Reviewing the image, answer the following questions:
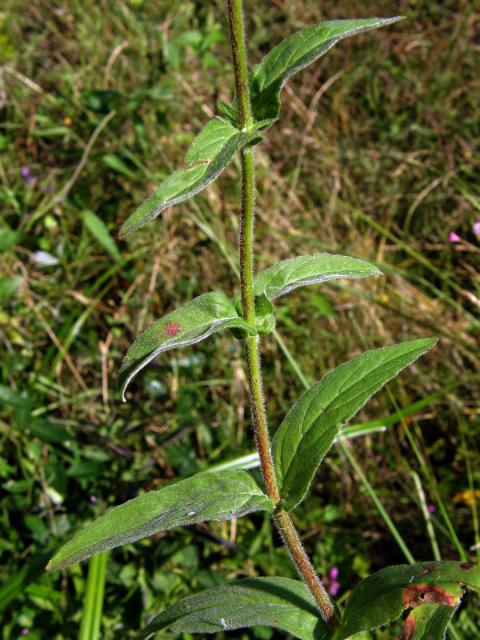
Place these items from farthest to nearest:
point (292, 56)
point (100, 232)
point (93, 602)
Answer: point (100, 232) < point (93, 602) < point (292, 56)

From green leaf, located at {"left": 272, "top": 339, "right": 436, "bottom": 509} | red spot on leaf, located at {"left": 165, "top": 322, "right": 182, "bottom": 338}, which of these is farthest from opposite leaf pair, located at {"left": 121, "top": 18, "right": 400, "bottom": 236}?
green leaf, located at {"left": 272, "top": 339, "right": 436, "bottom": 509}

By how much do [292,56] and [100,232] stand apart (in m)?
1.75

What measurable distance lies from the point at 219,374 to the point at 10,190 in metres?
1.22

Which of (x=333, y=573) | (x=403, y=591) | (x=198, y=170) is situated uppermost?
(x=198, y=170)

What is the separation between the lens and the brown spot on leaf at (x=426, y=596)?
1315mm

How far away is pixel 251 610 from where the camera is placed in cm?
146

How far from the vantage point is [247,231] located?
4.35 ft

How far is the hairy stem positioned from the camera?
118 cm

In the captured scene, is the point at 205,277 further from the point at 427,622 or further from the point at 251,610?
the point at 427,622

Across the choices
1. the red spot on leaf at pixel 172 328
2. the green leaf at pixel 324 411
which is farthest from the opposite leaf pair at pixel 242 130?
the green leaf at pixel 324 411

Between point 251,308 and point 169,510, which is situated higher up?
point 251,308

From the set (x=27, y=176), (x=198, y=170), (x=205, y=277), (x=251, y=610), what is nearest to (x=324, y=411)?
(x=251, y=610)

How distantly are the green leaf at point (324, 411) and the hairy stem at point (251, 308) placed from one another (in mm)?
48

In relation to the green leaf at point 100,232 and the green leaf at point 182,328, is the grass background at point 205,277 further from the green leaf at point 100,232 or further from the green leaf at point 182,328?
the green leaf at point 182,328
